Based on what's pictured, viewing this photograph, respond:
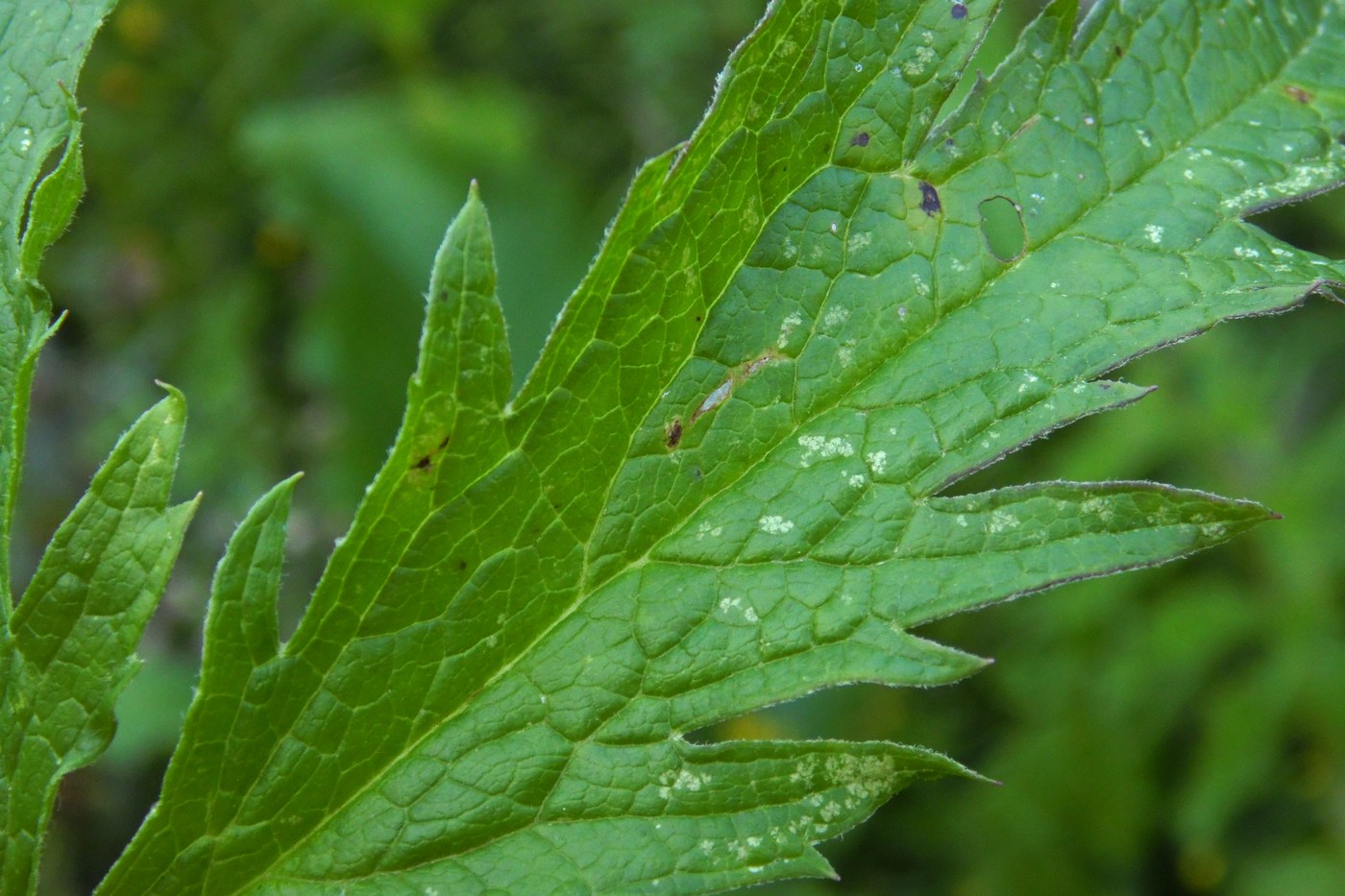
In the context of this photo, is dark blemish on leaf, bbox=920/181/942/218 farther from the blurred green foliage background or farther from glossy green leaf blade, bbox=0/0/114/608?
the blurred green foliage background

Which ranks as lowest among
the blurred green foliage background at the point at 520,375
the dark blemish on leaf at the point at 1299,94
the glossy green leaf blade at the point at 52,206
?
the blurred green foliage background at the point at 520,375

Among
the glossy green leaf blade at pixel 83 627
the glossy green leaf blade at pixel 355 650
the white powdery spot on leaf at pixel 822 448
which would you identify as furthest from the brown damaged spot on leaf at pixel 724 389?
the glossy green leaf blade at pixel 83 627

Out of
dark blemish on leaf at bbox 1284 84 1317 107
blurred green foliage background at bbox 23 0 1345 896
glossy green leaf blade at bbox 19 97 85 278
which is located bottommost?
blurred green foliage background at bbox 23 0 1345 896

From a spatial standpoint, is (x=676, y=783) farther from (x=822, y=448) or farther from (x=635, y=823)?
(x=822, y=448)

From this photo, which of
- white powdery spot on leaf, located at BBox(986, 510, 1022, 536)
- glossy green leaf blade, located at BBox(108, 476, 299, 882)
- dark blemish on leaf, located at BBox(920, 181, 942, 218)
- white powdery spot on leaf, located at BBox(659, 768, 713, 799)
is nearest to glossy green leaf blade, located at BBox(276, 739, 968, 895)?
white powdery spot on leaf, located at BBox(659, 768, 713, 799)

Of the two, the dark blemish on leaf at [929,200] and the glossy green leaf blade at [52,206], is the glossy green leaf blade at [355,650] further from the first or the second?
the dark blemish on leaf at [929,200]

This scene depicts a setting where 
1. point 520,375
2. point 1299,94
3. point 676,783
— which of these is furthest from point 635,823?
point 520,375
